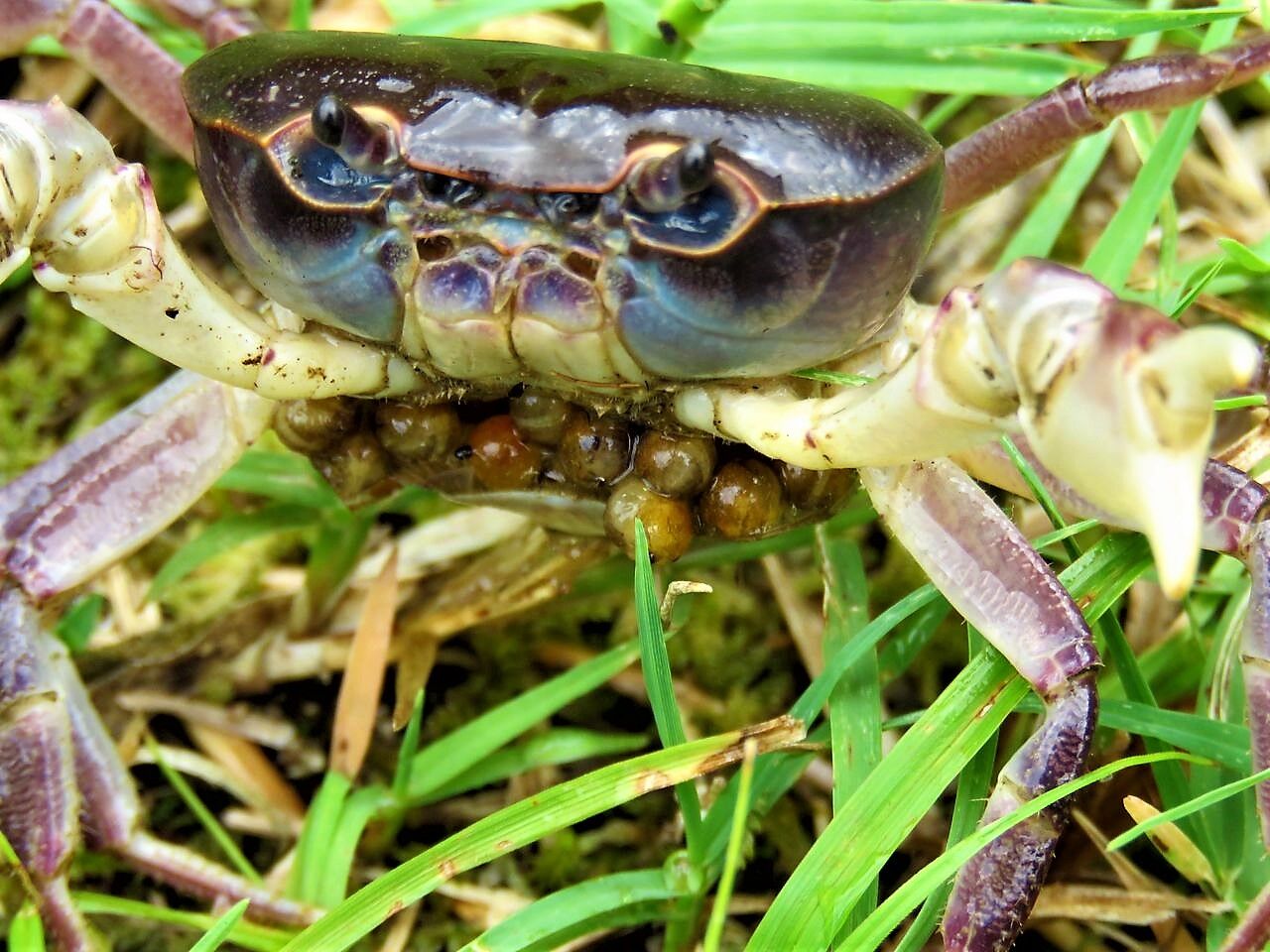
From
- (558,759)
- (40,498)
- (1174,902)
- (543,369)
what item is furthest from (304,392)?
(1174,902)

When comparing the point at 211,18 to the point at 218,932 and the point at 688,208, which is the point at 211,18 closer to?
the point at 688,208

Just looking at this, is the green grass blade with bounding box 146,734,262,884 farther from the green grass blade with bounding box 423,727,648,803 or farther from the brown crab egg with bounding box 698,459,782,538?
the brown crab egg with bounding box 698,459,782,538

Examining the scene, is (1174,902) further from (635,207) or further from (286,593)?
(286,593)

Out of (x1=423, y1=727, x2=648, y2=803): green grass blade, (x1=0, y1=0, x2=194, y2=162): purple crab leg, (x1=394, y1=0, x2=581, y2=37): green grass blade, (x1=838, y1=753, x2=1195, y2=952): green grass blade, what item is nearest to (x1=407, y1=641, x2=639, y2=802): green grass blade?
(x1=423, y1=727, x2=648, y2=803): green grass blade

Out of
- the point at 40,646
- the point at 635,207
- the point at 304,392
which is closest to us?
the point at 635,207

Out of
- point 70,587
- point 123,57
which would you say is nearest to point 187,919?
point 70,587

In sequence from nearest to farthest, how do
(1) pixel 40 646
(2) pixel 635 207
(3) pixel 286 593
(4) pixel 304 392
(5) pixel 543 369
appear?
(2) pixel 635 207
(5) pixel 543 369
(4) pixel 304 392
(1) pixel 40 646
(3) pixel 286 593
